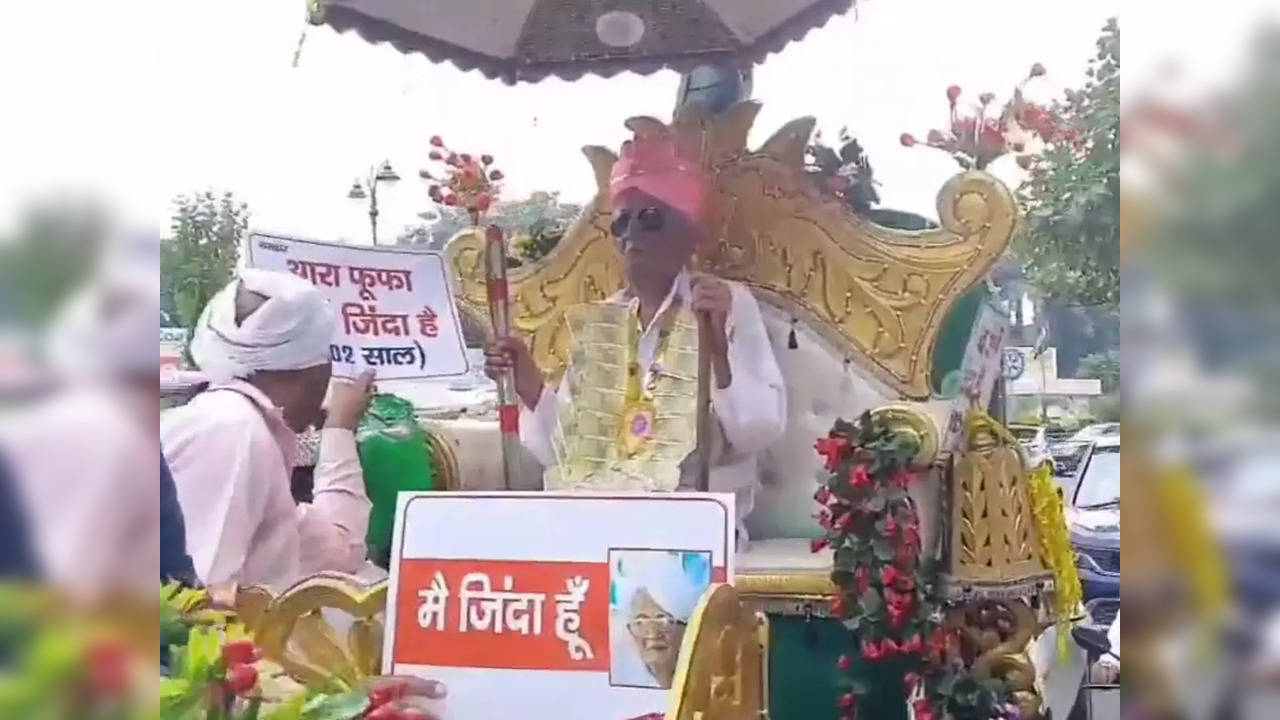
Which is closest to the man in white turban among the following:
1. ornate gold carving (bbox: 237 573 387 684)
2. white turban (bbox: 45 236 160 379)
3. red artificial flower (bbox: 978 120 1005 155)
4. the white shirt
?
white turban (bbox: 45 236 160 379)

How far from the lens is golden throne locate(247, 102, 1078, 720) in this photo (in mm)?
2098

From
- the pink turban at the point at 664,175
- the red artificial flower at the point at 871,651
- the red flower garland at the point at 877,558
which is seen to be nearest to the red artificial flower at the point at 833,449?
the red flower garland at the point at 877,558

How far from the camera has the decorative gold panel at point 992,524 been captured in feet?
6.82

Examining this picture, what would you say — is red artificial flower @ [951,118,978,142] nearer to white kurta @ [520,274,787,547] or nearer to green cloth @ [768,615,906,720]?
white kurta @ [520,274,787,547]

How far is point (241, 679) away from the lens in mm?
1738

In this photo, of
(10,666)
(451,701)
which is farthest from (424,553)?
(10,666)

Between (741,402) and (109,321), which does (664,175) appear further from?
(109,321)

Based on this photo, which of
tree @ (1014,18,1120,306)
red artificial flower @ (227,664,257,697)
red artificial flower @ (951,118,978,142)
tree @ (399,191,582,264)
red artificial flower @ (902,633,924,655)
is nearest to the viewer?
red artificial flower @ (227,664,257,697)

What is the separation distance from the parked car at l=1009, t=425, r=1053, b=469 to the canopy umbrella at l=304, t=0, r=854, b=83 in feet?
2.61

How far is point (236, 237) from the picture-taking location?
93.8 inches

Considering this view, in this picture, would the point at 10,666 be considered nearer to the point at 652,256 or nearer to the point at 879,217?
the point at 652,256

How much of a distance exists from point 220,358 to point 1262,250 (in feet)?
6.22

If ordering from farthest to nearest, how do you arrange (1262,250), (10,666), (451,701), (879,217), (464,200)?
(464,200), (879,217), (451,701), (10,666), (1262,250)

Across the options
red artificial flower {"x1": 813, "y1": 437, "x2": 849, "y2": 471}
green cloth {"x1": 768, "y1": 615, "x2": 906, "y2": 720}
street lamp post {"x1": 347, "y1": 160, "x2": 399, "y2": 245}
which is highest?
street lamp post {"x1": 347, "y1": 160, "x2": 399, "y2": 245}
